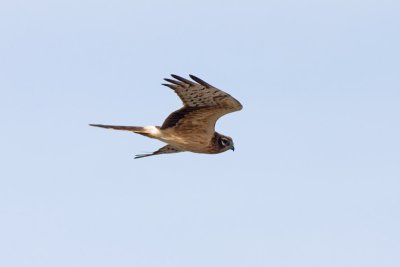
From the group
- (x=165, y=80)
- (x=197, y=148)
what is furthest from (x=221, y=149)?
(x=165, y=80)

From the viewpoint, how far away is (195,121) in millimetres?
31312

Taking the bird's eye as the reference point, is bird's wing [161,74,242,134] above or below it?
above

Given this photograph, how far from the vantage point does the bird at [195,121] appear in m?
30.1

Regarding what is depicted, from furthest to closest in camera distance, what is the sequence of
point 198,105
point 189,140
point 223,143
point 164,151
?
1. point 164,151
2. point 223,143
3. point 189,140
4. point 198,105

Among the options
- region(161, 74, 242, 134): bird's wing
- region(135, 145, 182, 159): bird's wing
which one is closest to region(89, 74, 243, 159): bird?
region(161, 74, 242, 134): bird's wing

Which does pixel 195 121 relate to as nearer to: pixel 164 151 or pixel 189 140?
pixel 189 140

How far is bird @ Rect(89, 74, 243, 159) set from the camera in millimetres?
30125

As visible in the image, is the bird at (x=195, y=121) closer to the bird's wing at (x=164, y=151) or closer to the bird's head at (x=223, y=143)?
the bird's head at (x=223, y=143)

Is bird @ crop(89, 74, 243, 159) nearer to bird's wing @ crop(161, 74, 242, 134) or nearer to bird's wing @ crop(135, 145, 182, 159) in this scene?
bird's wing @ crop(161, 74, 242, 134)

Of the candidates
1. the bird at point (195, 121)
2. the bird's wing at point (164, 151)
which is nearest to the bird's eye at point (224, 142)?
the bird at point (195, 121)

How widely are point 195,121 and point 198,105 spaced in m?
0.63

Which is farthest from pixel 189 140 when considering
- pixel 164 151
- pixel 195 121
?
pixel 164 151

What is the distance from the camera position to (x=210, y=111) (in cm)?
3097

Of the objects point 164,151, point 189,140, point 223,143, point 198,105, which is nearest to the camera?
point 198,105
